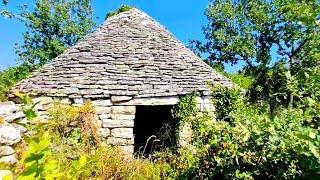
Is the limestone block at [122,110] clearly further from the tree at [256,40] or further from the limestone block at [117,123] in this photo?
the tree at [256,40]

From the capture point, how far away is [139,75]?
10078mm

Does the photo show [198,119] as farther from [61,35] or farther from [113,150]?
[61,35]

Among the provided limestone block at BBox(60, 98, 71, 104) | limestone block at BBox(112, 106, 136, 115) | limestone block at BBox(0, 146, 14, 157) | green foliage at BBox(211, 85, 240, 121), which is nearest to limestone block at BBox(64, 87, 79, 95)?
limestone block at BBox(60, 98, 71, 104)

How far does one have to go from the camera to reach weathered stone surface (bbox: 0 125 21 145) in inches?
197

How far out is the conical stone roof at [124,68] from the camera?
9484 mm

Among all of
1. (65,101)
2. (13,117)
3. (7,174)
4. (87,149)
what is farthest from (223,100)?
(7,174)

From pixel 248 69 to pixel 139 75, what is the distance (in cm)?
1188

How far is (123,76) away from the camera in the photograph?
995 centimetres

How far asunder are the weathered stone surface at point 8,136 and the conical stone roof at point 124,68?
3868mm

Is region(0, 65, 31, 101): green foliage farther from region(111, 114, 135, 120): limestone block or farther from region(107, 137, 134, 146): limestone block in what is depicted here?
region(107, 137, 134, 146): limestone block

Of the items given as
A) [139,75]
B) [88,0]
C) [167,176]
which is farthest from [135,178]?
[88,0]

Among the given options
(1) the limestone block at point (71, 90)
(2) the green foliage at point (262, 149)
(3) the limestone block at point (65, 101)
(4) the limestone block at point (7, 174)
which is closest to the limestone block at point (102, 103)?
(1) the limestone block at point (71, 90)

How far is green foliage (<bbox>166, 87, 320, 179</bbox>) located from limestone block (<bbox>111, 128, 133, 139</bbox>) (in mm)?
3332

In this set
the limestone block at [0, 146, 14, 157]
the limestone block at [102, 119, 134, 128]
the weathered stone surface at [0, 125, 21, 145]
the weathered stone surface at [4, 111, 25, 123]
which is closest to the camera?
the limestone block at [0, 146, 14, 157]
